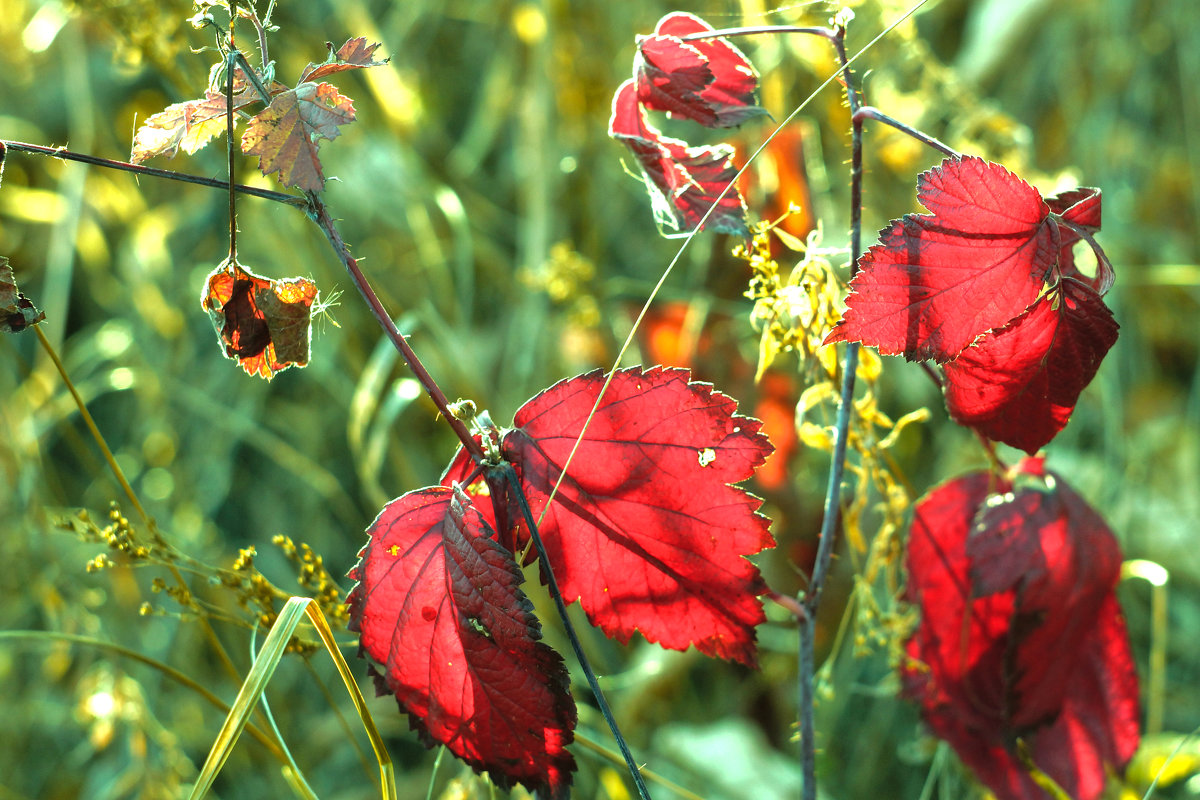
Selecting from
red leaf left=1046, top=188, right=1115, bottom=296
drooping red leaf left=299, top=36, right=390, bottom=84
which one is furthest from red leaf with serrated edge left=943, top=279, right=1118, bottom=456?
drooping red leaf left=299, top=36, right=390, bottom=84

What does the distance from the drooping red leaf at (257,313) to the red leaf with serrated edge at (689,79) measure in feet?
0.92

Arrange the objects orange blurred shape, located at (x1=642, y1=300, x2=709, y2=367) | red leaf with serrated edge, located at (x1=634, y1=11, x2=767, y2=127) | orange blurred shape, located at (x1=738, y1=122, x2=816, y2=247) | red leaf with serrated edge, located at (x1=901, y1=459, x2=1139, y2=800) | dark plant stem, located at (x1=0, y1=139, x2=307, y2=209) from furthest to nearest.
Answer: orange blurred shape, located at (x1=642, y1=300, x2=709, y2=367), orange blurred shape, located at (x1=738, y1=122, x2=816, y2=247), red leaf with serrated edge, located at (x1=901, y1=459, x2=1139, y2=800), red leaf with serrated edge, located at (x1=634, y1=11, x2=767, y2=127), dark plant stem, located at (x1=0, y1=139, x2=307, y2=209)

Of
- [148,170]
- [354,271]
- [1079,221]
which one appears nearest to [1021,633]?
[1079,221]

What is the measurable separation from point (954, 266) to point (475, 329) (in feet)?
4.31

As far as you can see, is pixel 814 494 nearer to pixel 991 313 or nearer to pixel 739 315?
pixel 739 315

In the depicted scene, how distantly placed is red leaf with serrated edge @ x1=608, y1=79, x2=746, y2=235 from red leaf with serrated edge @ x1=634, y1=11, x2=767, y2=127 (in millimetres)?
22

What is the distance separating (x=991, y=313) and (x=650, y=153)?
0.26 metres

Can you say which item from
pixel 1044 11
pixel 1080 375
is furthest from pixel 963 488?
pixel 1044 11

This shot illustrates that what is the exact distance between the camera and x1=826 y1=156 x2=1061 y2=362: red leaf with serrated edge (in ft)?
1.69

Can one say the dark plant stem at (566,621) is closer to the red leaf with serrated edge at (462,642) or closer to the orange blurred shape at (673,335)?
the red leaf with serrated edge at (462,642)

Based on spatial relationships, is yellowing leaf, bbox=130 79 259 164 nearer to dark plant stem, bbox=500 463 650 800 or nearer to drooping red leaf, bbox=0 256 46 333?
drooping red leaf, bbox=0 256 46 333

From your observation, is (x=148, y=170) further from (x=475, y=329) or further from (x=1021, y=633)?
(x=475, y=329)

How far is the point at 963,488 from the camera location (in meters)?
0.80

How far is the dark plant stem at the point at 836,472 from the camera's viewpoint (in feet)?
1.90
